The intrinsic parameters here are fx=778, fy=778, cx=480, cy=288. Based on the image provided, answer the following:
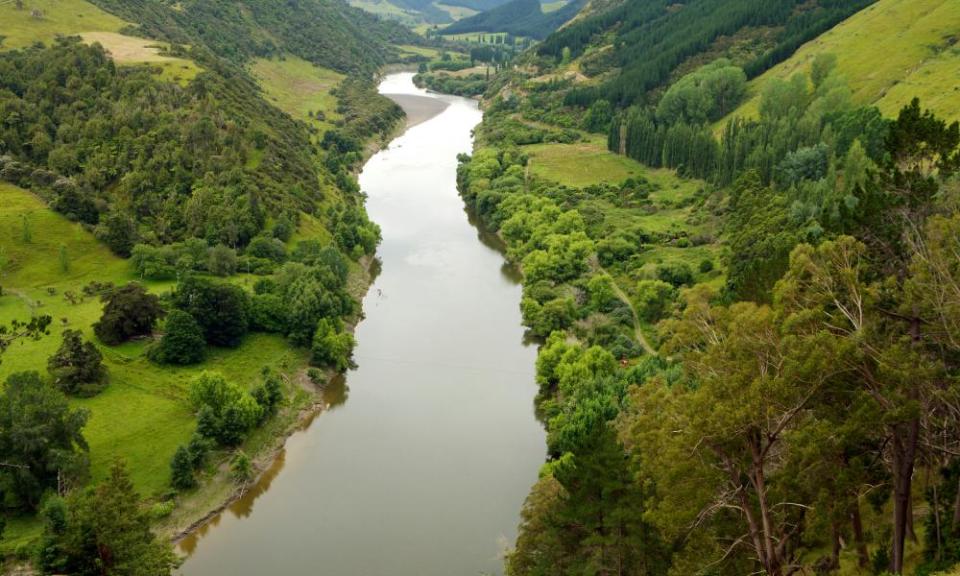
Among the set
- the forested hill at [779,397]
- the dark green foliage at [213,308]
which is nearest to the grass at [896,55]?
the forested hill at [779,397]

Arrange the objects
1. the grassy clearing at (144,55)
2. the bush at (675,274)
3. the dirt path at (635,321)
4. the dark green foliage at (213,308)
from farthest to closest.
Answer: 1. the grassy clearing at (144,55)
2. the bush at (675,274)
3. the dirt path at (635,321)
4. the dark green foliage at (213,308)

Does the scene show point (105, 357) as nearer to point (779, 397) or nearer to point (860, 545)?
point (779, 397)

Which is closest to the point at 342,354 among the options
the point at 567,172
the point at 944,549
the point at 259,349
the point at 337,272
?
the point at 259,349

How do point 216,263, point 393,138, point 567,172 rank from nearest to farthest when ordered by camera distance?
1. point 216,263
2. point 567,172
3. point 393,138

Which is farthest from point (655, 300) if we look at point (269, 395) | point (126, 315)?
point (126, 315)

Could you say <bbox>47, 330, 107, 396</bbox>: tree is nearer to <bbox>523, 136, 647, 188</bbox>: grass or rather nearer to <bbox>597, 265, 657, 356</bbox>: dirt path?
<bbox>597, 265, 657, 356</bbox>: dirt path

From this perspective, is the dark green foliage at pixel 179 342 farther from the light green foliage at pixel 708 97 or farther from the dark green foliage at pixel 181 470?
the light green foliage at pixel 708 97

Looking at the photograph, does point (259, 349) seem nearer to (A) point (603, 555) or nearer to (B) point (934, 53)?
(A) point (603, 555)
